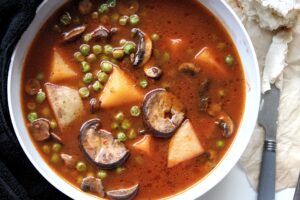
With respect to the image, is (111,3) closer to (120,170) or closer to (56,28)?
(56,28)

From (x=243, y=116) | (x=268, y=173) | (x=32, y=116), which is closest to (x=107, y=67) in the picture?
(x=32, y=116)

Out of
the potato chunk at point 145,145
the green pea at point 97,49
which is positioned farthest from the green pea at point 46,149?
the green pea at point 97,49

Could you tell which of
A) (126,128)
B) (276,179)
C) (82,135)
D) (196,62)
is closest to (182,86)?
(196,62)

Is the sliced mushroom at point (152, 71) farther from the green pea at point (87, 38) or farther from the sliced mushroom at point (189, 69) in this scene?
the green pea at point (87, 38)

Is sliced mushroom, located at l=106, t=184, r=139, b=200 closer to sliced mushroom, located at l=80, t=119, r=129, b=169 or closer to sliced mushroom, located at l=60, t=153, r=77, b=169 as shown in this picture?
sliced mushroom, located at l=80, t=119, r=129, b=169

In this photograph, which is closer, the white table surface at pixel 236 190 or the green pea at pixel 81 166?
the green pea at pixel 81 166

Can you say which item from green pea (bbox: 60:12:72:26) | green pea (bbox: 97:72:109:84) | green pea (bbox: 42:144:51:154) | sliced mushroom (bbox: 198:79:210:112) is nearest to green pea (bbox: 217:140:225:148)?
sliced mushroom (bbox: 198:79:210:112)

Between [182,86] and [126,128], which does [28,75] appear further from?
[182,86]
